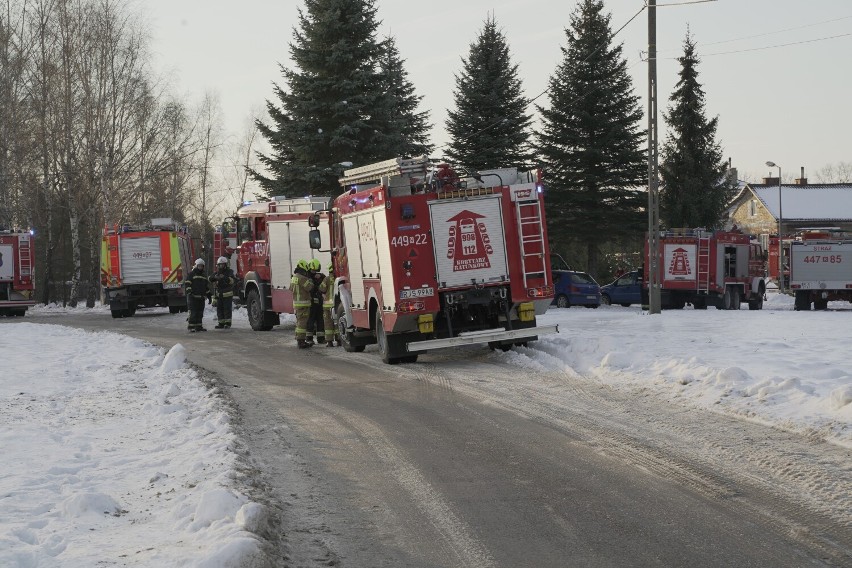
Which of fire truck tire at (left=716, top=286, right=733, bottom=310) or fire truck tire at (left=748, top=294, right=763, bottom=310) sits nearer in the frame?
fire truck tire at (left=716, top=286, right=733, bottom=310)

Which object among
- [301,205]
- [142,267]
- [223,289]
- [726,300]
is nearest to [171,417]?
[301,205]

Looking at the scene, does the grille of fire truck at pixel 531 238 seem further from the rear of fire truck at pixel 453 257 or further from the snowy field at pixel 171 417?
the snowy field at pixel 171 417

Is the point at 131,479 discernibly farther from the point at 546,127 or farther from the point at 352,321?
the point at 546,127

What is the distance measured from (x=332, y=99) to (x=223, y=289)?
11107 mm

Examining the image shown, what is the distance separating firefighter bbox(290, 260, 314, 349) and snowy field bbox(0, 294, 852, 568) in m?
3.04

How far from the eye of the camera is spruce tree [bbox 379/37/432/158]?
34562 millimetres

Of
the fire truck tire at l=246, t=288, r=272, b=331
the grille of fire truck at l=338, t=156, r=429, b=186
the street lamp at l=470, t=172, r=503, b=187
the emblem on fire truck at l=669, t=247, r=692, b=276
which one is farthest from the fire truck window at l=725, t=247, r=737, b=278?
the street lamp at l=470, t=172, r=503, b=187

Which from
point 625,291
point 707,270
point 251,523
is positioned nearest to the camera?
point 251,523

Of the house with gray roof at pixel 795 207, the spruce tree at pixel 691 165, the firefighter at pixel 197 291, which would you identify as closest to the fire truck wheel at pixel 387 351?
the firefighter at pixel 197 291

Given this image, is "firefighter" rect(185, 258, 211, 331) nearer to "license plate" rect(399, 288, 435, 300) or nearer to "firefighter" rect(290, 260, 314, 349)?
"firefighter" rect(290, 260, 314, 349)

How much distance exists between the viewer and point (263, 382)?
46.1 ft

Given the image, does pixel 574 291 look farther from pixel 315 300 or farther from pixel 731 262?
pixel 315 300

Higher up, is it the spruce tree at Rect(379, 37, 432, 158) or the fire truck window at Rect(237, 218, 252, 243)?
the spruce tree at Rect(379, 37, 432, 158)

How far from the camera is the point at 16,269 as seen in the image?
35156mm
